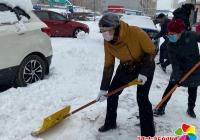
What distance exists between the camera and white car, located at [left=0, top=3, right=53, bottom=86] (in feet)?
22.1

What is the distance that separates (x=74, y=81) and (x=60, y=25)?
34.4 feet

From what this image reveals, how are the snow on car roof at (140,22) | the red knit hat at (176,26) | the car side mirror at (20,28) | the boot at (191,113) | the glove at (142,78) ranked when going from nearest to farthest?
the glove at (142,78)
the red knit hat at (176,26)
the boot at (191,113)
the car side mirror at (20,28)
the snow on car roof at (140,22)

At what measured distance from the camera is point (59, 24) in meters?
17.8

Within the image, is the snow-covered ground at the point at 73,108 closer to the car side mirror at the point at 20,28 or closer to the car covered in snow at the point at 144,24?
the car side mirror at the point at 20,28

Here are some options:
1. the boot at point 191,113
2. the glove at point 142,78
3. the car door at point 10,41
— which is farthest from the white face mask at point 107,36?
the car door at point 10,41

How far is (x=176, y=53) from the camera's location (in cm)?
596

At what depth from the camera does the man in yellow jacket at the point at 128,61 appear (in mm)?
4594

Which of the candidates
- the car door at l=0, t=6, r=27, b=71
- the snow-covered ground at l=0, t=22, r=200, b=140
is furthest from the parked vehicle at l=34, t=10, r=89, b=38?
the car door at l=0, t=6, r=27, b=71

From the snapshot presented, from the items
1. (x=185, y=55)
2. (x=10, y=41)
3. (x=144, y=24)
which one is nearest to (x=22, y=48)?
(x=10, y=41)

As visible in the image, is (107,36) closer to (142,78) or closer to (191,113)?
(142,78)

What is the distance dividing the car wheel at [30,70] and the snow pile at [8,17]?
715mm

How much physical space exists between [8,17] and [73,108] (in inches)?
80.3

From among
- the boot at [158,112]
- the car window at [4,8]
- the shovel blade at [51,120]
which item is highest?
the car window at [4,8]

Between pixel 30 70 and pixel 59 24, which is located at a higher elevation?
pixel 30 70
